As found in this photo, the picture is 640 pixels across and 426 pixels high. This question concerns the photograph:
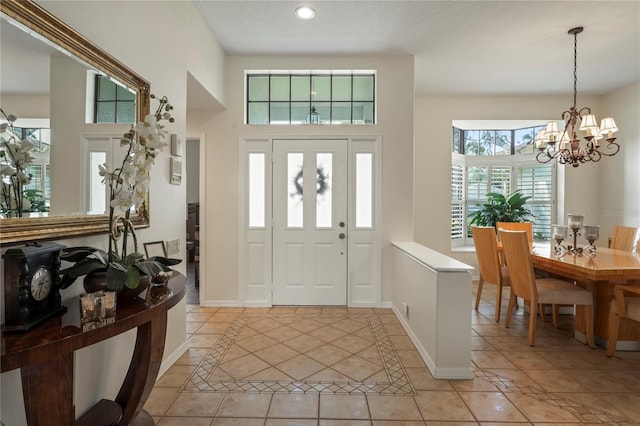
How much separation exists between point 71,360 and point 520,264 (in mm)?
3390

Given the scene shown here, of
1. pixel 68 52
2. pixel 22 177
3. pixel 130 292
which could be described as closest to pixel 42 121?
pixel 22 177

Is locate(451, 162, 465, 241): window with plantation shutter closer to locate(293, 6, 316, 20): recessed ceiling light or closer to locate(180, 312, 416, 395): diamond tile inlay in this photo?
locate(180, 312, 416, 395): diamond tile inlay

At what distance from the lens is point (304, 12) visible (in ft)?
9.78

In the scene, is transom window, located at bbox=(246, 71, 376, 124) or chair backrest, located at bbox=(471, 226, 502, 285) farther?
transom window, located at bbox=(246, 71, 376, 124)

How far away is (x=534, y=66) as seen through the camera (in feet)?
13.3

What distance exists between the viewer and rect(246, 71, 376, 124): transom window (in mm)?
4008

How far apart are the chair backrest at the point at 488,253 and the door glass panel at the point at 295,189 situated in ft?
7.00

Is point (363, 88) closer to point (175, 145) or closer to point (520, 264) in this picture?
point (175, 145)

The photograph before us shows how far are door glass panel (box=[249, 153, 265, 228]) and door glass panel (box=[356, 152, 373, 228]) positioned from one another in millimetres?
1193

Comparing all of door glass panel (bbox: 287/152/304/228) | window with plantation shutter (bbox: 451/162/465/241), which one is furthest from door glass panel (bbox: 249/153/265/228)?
window with plantation shutter (bbox: 451/162/465/241)

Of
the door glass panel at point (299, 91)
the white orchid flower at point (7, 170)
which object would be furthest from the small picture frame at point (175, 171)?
the door glass panel at point (299, 91)

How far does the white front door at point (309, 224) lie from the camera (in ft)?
12.8

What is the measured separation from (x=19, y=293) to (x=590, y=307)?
3.90 meters

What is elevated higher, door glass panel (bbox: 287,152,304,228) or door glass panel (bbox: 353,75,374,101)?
door glass panel (bbox: 353,75,374,101)
